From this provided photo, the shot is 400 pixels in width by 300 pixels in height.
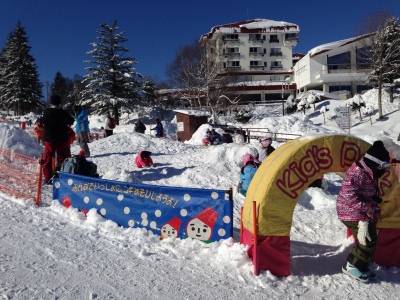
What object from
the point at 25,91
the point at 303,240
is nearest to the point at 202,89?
the point at 25,91

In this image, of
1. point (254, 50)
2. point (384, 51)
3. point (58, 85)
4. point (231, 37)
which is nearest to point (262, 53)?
point (254, 50)

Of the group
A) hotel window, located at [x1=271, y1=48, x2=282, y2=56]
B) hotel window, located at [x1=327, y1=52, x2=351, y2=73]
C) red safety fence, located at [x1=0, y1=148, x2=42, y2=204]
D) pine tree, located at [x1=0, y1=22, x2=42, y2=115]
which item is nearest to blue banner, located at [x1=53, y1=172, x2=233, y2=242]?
red safety fence, located at [x1=0, y1=148, x2=42, y2=204]

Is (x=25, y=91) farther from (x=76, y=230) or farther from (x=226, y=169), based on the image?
(x=76, y=230)

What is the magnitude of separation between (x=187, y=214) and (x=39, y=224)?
234 centimetres

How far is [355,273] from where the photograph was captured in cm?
383

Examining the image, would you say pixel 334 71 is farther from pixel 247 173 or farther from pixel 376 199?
pixel 376 199

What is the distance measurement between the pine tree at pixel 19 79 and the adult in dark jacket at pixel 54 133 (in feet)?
121

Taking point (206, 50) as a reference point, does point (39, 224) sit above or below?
below

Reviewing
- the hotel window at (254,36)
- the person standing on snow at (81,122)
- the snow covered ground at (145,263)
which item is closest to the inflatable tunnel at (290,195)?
the snow covered ground at (145,263)

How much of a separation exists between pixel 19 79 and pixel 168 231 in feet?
134

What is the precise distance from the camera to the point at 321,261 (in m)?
4.40

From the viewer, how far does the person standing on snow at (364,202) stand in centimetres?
377

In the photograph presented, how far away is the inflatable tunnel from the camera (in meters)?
3.91

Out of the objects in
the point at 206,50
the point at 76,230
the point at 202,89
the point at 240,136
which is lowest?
the point at 76,230
